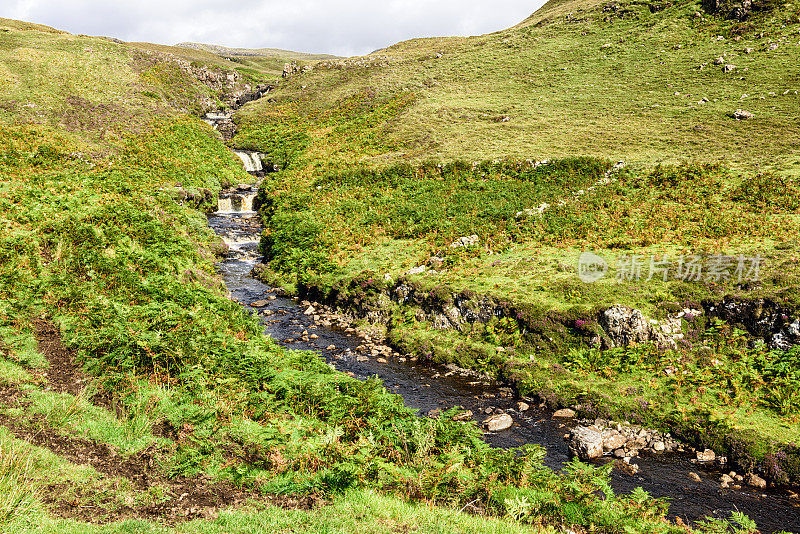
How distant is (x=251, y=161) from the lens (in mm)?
53688

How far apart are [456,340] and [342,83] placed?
65.4 meters

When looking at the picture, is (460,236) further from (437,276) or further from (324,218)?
(324,218)

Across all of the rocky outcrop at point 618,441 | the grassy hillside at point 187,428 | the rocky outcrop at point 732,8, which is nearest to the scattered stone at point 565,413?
the rocky outcrop at point 618,441

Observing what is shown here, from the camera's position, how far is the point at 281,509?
8.98 meters

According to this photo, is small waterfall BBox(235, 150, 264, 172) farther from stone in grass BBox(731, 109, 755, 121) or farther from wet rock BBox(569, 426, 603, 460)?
stone in grass BBox(731, 109, 755, 121)

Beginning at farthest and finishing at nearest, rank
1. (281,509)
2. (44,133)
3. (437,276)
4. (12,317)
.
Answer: (44,133) → (437,276) → (12,317) → (281,509)

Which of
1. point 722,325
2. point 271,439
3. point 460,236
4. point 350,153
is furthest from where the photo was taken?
point 350,153

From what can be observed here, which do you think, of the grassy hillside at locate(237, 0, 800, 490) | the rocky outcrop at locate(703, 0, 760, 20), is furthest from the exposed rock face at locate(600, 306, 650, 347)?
the rocky outcrop at locate(703, 0, 760, 20)

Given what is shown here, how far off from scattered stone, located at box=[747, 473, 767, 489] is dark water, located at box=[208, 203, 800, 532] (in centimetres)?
30

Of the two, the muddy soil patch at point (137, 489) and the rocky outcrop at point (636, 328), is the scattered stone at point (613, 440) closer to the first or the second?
the rocky outcrop at point (636, 328)

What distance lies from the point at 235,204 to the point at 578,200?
31356 mm

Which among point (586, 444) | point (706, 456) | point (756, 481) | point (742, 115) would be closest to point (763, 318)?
point (706, 456)

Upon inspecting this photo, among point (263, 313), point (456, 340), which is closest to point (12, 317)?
point (263, 313)

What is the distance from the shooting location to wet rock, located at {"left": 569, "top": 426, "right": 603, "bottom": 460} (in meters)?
14.7
